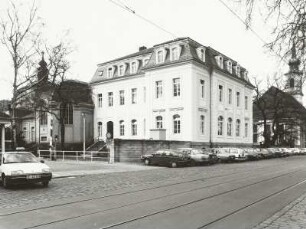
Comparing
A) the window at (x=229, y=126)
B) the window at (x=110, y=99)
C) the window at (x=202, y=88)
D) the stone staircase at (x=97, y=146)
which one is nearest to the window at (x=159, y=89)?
the window at (x=202, y=88)

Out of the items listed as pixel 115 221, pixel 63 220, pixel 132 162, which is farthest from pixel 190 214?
pixel 132 162

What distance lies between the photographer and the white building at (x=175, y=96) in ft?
137

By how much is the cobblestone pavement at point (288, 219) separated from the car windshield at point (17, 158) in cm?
1069

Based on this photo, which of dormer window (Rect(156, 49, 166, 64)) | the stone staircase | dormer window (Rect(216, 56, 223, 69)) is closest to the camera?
dormer window (Rect(156, 49, 166, 64))

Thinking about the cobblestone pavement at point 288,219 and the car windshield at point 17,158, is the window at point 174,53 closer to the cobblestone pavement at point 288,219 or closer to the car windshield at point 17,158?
the car windshield at point 17,158

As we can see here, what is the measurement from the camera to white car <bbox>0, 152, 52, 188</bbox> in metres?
15.0

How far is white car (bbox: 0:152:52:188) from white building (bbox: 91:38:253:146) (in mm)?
23894

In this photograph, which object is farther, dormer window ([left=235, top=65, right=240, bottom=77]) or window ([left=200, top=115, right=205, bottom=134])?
dormer window ([left=235, top=65, right=240, bottom=77])

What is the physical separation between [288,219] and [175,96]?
3431 cm

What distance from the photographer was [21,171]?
15.0m

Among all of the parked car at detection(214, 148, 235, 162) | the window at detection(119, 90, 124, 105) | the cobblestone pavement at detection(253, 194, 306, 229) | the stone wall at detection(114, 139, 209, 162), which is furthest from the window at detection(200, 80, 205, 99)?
the cobblestone pavement at detection(253, 194, 306, 229)

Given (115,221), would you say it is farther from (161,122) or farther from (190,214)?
(161,122)

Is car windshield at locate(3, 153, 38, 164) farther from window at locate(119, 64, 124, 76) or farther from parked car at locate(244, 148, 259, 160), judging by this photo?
window at locate(119, 64, 124, 76)

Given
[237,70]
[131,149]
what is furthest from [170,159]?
[237,70]
